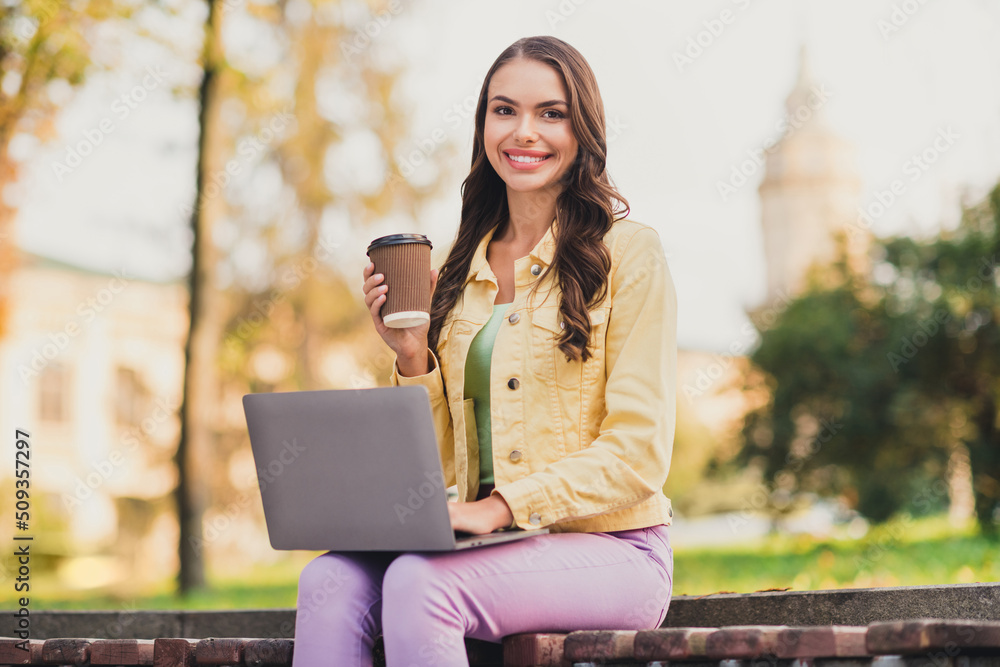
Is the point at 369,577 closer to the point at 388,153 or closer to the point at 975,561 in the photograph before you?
the point at 975,561

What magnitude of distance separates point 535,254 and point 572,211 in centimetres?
17

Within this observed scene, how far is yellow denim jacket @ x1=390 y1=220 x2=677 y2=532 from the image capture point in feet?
7.92

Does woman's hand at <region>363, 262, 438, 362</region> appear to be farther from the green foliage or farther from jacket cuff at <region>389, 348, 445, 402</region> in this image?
the green foliage

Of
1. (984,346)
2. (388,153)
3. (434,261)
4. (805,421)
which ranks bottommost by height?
(805,421)

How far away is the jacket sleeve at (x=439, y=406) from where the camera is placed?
2.87 meters

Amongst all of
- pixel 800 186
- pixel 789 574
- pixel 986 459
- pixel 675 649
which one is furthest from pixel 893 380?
pixel 800 186

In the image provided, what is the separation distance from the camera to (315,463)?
7.57 ft

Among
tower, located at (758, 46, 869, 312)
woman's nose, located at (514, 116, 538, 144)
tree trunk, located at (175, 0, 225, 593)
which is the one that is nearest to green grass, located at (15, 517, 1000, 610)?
tree trunk, located at (175, 0, 225, 593)

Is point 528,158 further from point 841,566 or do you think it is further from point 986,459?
point 986,459

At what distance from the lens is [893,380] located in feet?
57.3

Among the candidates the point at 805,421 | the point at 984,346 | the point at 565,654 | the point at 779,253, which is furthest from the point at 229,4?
the point at 779,253

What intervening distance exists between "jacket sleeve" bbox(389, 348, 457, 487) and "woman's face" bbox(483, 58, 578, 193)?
0.59m

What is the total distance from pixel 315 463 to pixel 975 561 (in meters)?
6.30

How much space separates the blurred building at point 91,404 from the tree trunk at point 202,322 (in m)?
19.6
